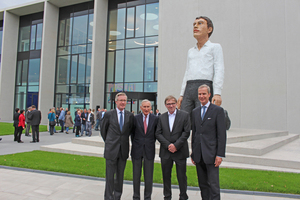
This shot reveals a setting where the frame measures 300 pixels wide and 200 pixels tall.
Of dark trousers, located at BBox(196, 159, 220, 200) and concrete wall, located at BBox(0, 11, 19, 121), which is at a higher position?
concrete wall, located at BBox(0, 11, 19, 121)

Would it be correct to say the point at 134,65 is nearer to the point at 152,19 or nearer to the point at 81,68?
the point at 152,19

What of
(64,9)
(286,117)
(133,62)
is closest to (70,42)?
(64,9)

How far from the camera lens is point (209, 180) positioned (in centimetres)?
335

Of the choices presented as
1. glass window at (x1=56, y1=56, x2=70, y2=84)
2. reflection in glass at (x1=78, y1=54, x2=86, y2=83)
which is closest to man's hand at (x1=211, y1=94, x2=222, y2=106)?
reflection in glass at (x1=78, y1=54, x2=86, y2=83)

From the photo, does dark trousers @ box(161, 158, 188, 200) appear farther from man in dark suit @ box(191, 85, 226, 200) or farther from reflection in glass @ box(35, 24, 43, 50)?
reflection in glass @ box(35, 24, 43, 50)

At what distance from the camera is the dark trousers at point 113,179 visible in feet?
12.3

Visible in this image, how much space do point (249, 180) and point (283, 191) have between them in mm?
746

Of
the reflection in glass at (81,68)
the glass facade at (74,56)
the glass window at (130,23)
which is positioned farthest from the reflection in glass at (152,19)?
the reflection in glass at (81,68)

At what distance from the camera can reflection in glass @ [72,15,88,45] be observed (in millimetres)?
24919

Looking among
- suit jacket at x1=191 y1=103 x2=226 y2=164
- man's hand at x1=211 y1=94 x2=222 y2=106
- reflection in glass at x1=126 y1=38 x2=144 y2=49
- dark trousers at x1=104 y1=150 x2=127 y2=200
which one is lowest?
dark trousers at x1=104 y1=150 x2=127 y2=200

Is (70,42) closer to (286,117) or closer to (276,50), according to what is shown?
(276,50)

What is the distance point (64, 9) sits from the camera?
26.0m

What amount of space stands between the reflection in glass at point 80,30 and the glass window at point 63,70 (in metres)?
2.20

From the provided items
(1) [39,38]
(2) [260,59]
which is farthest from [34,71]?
(2) [260,59]
